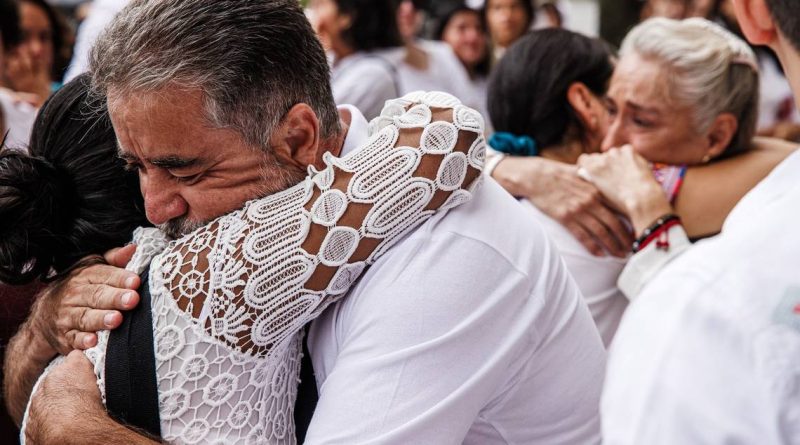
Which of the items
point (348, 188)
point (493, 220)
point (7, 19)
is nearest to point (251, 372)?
point (348, 188)

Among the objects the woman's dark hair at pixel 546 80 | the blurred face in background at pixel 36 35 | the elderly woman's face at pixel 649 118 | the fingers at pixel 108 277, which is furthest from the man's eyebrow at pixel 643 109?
the blurred face in background at pixel 36 35

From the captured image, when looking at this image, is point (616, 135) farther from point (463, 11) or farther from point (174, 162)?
point (463, 11)

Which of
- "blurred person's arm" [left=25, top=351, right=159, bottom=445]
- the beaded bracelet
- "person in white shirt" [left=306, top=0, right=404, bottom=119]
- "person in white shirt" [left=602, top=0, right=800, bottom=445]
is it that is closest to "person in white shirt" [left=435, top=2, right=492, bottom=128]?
"person in white shirt" [left=306, top=0, right=404, bottom=119]

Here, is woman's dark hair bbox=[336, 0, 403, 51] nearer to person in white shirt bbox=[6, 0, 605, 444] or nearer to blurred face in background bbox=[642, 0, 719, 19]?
blurred face in background bbox=[642, 0, 719, 19]

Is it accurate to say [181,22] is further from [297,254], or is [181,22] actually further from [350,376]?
[350,376]

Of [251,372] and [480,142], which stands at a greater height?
[480,142]

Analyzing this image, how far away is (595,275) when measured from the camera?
234 cm

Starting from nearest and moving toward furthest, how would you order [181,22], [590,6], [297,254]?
[297,254] < [181,22] < [590,6]

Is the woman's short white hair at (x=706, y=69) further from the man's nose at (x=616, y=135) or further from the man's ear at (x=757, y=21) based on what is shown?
the man's ear at (x=757, y=21)

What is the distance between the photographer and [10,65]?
459 centimetres

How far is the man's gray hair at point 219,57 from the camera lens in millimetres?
1512

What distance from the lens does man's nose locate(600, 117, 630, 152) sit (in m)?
2.62

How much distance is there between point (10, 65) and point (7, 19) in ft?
1.00

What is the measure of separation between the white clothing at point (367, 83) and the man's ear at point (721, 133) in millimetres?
1549
